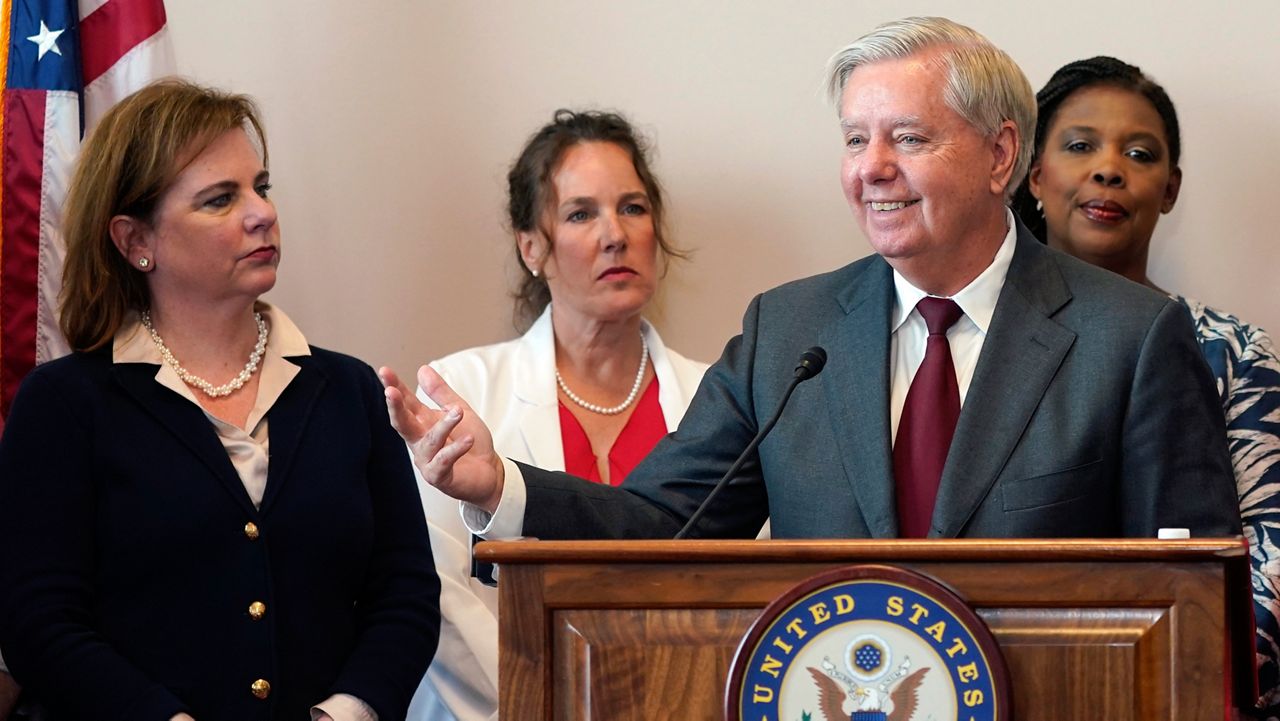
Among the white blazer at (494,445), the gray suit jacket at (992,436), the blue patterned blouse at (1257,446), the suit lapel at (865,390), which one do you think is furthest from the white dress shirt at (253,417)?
the blue patterned blouse at (1257,446)

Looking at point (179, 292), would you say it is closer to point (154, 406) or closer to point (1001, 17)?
point (154, 406)

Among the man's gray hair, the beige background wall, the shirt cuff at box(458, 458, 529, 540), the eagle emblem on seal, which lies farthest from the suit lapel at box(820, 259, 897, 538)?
the beige background wall

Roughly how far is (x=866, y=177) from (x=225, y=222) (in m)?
1.08

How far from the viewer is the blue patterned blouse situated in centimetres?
255

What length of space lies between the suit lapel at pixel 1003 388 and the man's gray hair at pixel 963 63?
0.23m

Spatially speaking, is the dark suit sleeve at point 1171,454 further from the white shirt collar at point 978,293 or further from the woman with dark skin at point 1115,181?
the woman with dark skin at point 1115,181

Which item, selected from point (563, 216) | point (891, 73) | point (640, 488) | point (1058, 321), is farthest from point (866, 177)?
Answer: point (563, 216)

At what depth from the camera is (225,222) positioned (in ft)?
8.33

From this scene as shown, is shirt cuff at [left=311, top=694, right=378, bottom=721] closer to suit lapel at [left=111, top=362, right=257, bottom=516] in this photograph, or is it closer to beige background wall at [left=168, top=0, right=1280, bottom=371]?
suit lapel at [left=111, top=362, right=257, bottom=516]

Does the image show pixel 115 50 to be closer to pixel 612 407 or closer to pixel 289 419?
pixel 289 419

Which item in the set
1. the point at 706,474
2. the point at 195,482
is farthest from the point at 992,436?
the point at 195,482

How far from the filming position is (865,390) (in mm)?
2002

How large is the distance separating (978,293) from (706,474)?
17.2 inches

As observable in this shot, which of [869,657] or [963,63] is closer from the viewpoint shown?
[869,657]
